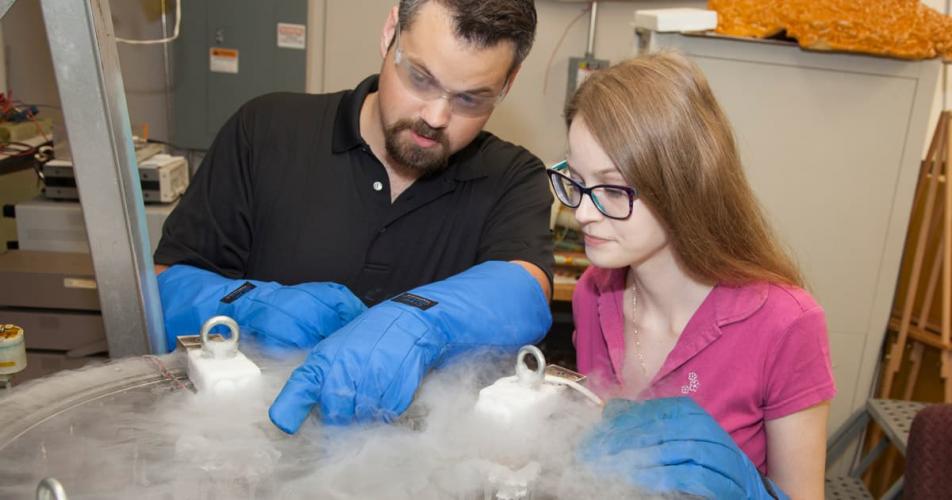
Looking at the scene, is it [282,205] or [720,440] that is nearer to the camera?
[720,440]

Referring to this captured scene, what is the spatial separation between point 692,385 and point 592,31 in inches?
85.0

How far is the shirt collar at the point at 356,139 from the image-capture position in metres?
1.44

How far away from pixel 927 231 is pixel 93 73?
101 inches

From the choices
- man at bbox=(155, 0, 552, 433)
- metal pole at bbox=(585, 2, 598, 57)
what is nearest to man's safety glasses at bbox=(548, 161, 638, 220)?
man at bbox=(155, 0, 552, 433)

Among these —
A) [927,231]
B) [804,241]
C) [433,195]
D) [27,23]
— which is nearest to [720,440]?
[433,195]

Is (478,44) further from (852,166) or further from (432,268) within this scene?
(852,166)

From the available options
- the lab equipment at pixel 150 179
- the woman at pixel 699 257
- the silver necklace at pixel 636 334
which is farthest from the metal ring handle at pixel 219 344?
the lab equipment at pixel 150 179

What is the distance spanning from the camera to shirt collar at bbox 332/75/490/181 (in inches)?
56.6

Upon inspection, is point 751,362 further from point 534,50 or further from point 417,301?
point 534,50

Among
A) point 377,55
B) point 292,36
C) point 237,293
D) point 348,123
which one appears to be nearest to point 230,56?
point 292,36

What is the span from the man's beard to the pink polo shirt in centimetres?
47

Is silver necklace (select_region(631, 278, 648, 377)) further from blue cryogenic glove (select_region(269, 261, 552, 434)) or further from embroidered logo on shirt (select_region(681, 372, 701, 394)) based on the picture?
blue cryogenic glove (select_region(269, 261, 552, 434))

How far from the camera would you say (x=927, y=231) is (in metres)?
2.49

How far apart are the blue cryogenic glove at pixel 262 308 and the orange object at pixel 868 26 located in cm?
177
